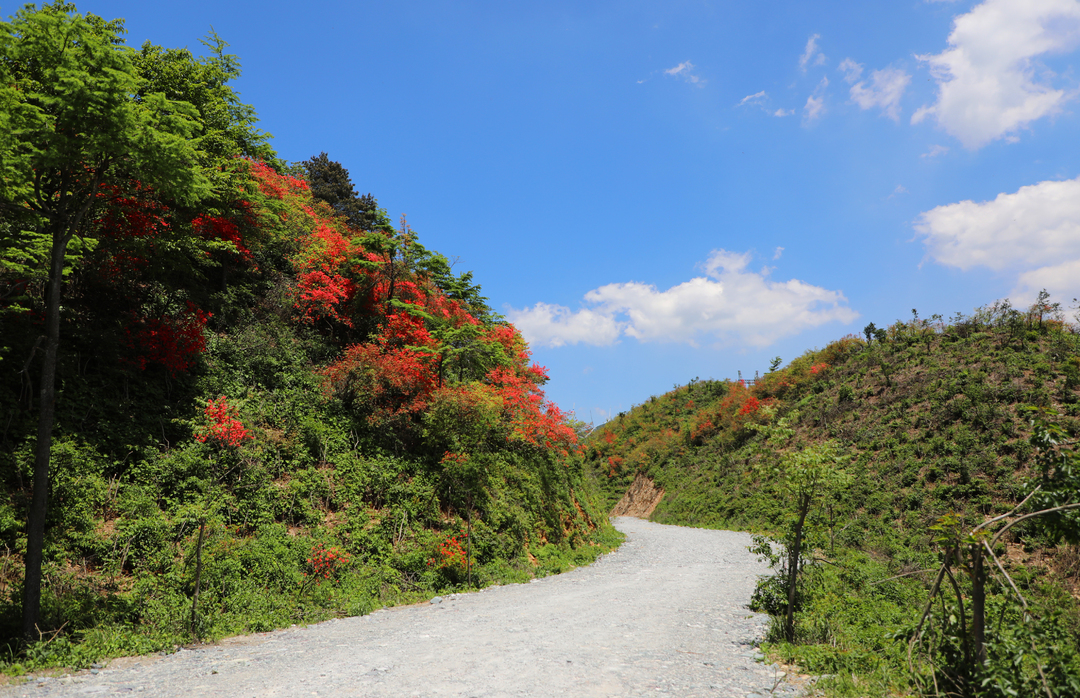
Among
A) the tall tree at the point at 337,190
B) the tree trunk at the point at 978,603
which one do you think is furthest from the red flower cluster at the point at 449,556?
the tall tree at the point at 337,190

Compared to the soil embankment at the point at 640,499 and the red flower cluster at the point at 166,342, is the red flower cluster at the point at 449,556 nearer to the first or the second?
the red flower cluster at the point at 166,342

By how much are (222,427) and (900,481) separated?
27.9m

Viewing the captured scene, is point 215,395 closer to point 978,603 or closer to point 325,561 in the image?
point 325,561

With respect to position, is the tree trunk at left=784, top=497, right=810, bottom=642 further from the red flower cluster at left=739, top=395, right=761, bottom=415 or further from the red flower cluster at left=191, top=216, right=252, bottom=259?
the red flower cluster at left=739, top=395, right=761, bottom=415

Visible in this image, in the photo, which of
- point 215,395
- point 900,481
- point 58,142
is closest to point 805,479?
point 58,142

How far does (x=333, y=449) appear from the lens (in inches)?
587

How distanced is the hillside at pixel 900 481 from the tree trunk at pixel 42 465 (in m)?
11.4

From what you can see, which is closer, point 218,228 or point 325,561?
point 325,561

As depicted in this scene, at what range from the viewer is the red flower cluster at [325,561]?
11145mm

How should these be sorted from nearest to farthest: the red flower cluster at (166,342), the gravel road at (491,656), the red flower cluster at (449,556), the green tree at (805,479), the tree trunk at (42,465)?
the gravel road at (491,656) < the tree trunk at (42,465) < the green tree at (805,479) < the red flower cluster at (449,556) < the red flower cluster at (166,342)

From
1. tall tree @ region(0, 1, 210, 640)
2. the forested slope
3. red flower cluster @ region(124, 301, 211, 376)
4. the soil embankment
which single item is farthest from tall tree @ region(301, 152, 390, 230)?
the soil embankment

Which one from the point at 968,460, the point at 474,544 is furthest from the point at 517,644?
the point at 968,460

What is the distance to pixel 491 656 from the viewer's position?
7.36 metres

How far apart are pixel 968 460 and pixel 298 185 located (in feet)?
113
